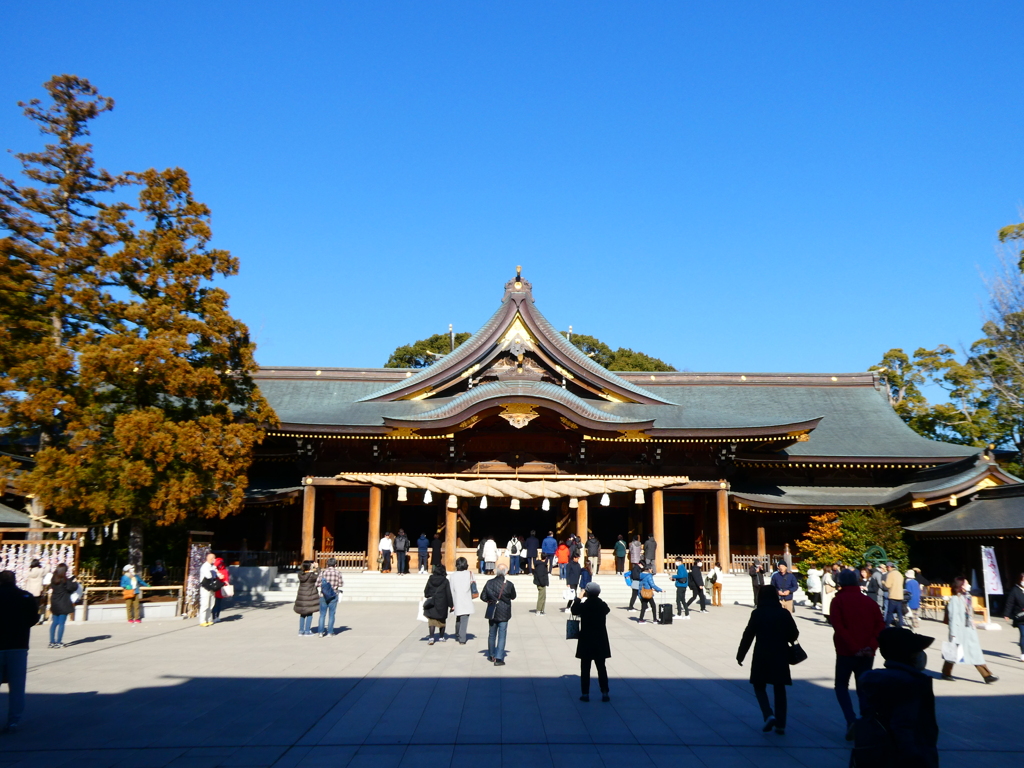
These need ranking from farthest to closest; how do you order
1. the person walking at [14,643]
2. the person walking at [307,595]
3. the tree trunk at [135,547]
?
the tree trunk at [135,547], the person walking at [307,595], the person walking at [14,643]

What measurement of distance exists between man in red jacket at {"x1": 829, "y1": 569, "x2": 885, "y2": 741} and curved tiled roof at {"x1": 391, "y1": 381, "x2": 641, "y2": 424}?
18.2 meters

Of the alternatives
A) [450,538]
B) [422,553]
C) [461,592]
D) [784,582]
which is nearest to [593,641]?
[461,592]

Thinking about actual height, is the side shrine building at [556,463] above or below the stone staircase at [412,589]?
above

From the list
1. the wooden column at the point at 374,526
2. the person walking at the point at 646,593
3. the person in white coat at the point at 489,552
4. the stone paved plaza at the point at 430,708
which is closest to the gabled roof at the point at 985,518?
the stone paved plaza at the point at 430,708

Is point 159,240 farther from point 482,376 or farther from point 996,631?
point 996,631

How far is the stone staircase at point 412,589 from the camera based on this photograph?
23.9 metres

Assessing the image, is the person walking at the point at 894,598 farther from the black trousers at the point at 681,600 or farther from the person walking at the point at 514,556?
the person walking at the point at 514,556

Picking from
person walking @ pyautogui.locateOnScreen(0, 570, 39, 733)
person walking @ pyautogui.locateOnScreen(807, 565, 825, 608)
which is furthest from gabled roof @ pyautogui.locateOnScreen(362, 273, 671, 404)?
person walking @ pyautogui.locateOnScreen(0, 570, 39, 733)

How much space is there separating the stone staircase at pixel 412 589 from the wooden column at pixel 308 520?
1.31 meters

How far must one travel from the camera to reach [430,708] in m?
8.99

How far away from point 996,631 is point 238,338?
1905 centimetres

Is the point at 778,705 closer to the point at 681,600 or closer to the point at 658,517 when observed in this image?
the point at 681,600

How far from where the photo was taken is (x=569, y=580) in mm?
18938

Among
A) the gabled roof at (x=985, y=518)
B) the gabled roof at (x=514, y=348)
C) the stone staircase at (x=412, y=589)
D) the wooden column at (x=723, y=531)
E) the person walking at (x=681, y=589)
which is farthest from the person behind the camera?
the gabled roof at (x=514, y=348)
